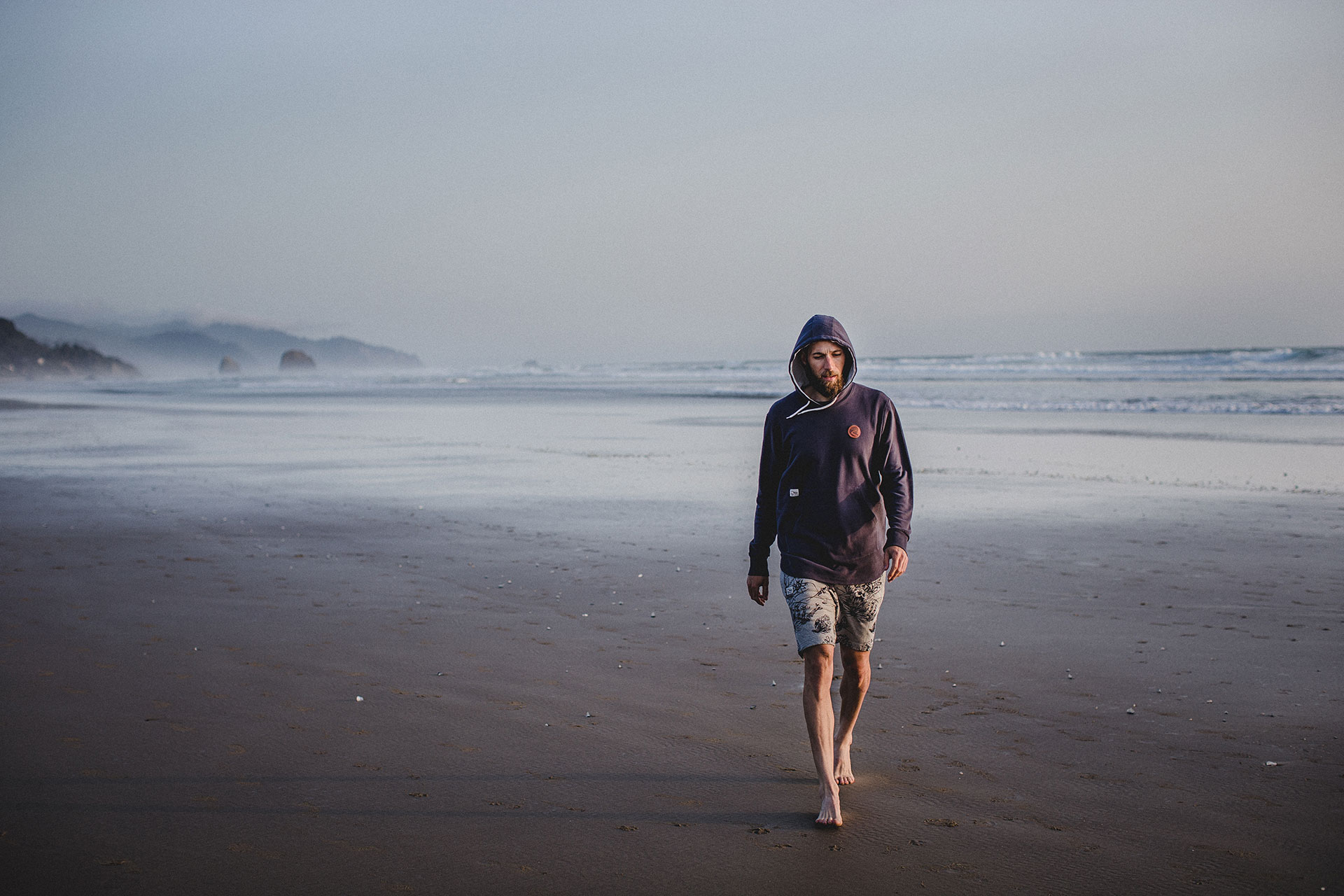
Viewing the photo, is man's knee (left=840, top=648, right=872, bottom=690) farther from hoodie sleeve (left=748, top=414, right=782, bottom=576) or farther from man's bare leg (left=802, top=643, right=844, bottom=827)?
hoodie sleeve (left=748, top=414, right=782, bottom=576)

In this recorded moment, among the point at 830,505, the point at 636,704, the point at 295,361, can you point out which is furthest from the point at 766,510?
the point at 295,361

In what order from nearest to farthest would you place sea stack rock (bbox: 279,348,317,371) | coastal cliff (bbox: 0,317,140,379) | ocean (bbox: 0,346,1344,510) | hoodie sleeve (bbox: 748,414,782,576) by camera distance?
1. hoodie sleeve (bbox: 748,414,782,576)
2. ocean (bbox: 0,346,1344,510)
3. coastal cliff (bbox: 0,317,140,379)
4. sea stack rock (bbox: 279,348,317,371)

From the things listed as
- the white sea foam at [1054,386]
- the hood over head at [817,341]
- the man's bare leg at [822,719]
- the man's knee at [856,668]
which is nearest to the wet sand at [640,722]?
the man's bare leg at [822,719]

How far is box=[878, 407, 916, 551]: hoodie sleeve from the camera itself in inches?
138

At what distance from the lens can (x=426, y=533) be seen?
8812 mm

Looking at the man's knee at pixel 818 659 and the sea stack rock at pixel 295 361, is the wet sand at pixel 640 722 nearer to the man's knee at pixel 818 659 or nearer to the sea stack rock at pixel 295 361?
the man's knee at pixel 818 659

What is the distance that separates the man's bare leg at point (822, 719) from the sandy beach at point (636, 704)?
128mm

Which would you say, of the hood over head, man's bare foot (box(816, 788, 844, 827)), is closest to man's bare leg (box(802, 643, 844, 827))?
man's bare foot (box(816, 788, 844, 827))

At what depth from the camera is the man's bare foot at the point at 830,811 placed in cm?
332

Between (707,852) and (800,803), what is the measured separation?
54 cm

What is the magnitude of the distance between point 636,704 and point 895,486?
1.84 metres

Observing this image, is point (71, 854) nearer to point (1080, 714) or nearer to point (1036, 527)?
point (1080, 714)

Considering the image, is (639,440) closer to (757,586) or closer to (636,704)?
(636,704)

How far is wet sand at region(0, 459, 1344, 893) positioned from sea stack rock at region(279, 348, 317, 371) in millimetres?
169937
